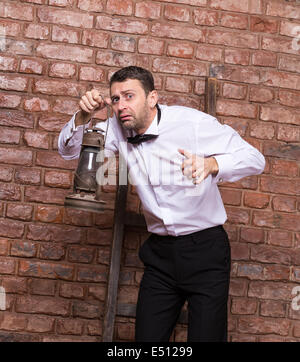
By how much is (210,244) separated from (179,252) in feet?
0.40

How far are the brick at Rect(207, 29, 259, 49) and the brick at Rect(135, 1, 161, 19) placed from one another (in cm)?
29

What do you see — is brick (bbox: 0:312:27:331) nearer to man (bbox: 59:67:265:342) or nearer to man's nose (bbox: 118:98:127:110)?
man (bbox: 59:67:265:342)

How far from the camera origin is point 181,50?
8.18 feet

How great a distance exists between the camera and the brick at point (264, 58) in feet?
8.29

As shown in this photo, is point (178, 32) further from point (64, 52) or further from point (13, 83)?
point (13, 83)

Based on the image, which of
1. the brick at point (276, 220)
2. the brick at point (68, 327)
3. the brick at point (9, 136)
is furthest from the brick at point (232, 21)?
the brick at point (68, 327)

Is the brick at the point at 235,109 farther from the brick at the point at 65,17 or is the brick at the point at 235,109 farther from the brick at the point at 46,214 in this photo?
the brick at the point at 46,214

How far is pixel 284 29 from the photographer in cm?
255

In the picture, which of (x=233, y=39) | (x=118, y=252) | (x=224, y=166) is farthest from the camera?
(x=233, y=39)

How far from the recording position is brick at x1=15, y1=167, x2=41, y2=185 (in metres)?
2.41

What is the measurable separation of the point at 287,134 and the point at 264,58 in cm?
40

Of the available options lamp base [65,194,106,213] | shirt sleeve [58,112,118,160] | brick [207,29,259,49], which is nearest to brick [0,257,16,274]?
shirt sleeve [58,112,118,160]

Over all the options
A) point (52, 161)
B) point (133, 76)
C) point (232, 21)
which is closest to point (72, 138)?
point (133, 76)

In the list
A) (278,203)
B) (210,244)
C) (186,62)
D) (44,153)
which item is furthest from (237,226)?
(44,153)
